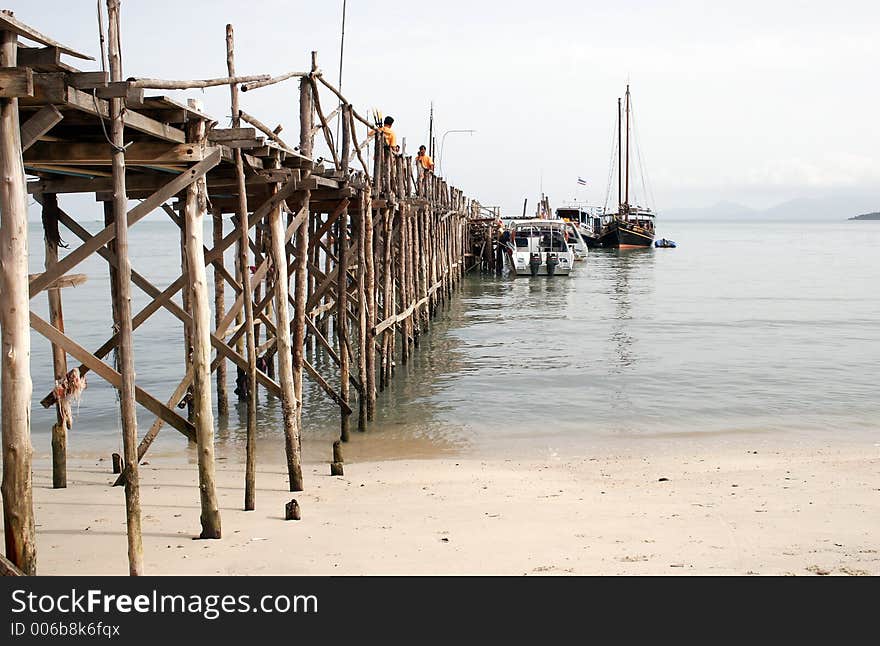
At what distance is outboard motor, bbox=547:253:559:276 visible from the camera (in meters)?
40.2

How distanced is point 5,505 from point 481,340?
16.9 metres

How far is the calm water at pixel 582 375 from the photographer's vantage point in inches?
480

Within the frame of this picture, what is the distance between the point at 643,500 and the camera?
829 cm

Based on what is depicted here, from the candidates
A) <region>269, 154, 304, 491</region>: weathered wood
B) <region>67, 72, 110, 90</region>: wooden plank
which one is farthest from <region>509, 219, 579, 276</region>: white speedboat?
<region>67, 72, 110, 90</region>: wooden plank

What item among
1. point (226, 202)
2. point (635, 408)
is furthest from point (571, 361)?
point (226, 202)

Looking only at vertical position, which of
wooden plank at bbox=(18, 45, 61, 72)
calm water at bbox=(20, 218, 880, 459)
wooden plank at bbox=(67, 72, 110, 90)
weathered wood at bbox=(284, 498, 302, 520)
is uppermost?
wooden plank at bbox=(18, 45, 61, 72)

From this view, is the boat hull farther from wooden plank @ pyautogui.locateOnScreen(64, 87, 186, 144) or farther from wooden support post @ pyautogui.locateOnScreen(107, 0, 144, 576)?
wooden support post @ pyautogui.locateOnScreen(107, 0, 144, 576)

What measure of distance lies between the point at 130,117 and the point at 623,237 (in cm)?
6144

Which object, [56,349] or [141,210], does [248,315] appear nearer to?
[141,210]

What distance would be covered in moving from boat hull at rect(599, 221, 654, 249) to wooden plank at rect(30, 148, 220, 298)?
59.2 meters

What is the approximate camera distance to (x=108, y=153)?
6.46 meters

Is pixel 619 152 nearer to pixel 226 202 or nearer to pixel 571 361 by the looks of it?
pixel 571 361

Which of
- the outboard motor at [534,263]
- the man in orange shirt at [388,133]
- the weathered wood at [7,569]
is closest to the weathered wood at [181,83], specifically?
the weathered wood at [7,569]

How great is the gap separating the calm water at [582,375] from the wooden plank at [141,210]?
4402 mm
